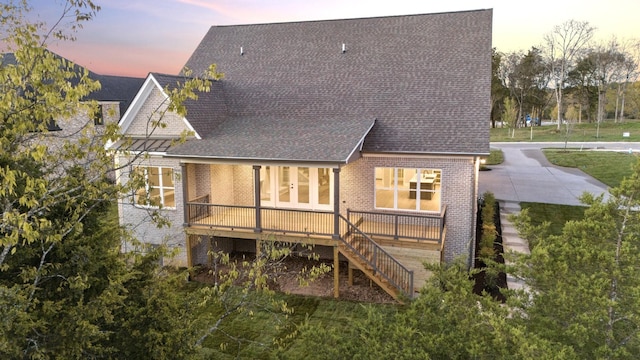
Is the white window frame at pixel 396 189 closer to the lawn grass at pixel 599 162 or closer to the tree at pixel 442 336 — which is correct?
the tree at pixel 442 336

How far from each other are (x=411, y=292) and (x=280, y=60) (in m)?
13.2

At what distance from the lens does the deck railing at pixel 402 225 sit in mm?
14586

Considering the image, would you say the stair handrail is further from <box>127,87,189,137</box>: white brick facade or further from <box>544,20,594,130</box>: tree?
<box>544,20,594,130</box>: tree

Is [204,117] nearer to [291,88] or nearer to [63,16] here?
[291,88]

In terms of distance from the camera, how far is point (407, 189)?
16438 millimetres

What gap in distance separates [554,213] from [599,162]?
17.1 metres

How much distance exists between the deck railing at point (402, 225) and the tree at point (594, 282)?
7691mm

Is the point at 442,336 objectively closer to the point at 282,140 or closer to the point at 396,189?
the point at 396,189

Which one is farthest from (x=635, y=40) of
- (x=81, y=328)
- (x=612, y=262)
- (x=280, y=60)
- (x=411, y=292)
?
(x=81, y=328)

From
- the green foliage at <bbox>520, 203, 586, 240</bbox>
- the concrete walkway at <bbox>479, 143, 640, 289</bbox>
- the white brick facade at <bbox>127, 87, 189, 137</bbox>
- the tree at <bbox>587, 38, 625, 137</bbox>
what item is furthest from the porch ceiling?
the tree at <bbox>587, 38, 625, 137</bbox>

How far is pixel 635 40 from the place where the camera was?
63.8 m

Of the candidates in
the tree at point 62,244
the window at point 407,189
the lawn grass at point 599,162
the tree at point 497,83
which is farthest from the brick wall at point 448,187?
the tree at point 497,83

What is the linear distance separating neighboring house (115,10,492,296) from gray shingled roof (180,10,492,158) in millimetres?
59

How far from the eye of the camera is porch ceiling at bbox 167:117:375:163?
14711 mm
